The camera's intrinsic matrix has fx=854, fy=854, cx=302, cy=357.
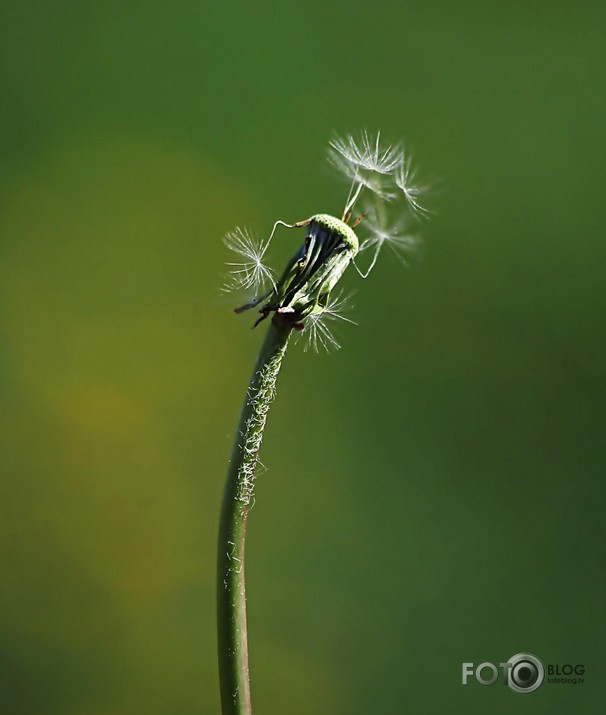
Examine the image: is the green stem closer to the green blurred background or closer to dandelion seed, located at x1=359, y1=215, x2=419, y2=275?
dandelion seed, located at x1=359, y1=215, x2=419, y2=275

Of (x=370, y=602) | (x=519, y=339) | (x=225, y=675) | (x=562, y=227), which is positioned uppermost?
(x=562, y=227)

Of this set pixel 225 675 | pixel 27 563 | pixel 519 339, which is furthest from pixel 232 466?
pixel 519 339

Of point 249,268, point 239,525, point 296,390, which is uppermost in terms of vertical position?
point 296,390

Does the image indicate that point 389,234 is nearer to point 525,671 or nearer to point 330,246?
point 330,246

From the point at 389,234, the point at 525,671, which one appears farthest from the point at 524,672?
the point at 389,234

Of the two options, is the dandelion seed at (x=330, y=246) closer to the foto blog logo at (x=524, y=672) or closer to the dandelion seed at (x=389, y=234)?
the dandelion seed at (x=389, y=234)

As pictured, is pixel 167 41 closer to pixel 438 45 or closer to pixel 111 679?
pixel 438 45
